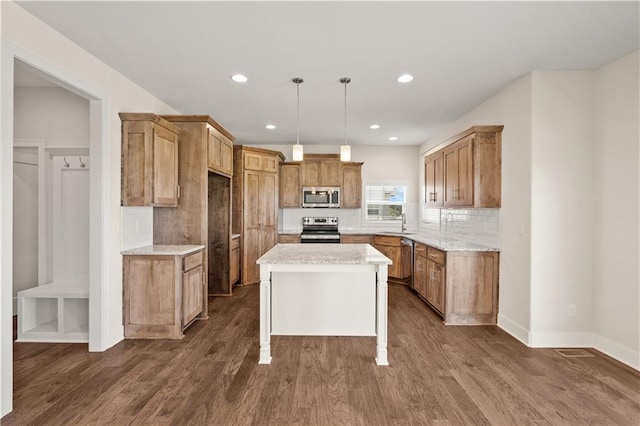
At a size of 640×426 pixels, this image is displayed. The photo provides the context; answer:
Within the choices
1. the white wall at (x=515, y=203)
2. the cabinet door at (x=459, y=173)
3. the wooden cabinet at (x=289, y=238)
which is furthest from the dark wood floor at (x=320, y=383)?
the wooden cabinet at (x=289, y=238)

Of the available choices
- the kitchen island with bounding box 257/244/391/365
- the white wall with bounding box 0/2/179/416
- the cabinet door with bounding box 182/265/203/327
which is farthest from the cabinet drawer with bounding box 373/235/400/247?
the white wall with bounding box 0/2/179/416

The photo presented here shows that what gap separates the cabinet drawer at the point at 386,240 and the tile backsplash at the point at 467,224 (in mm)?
740

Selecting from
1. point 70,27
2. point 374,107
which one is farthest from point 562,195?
point 70,27

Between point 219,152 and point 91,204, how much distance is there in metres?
1.73

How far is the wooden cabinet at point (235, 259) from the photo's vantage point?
539 cm

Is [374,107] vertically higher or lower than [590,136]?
higher

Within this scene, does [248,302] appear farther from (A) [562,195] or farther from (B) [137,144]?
(A) [562,195]

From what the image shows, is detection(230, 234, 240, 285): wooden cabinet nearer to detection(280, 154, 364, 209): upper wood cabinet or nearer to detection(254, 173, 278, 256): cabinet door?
detection(254, 173, 278, 256): cabinet door

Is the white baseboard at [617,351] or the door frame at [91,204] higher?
the door frame at [91,204]

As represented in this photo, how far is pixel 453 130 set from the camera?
5.36 meters

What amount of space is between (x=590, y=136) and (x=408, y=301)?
2983 mm

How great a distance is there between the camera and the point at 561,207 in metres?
3.42

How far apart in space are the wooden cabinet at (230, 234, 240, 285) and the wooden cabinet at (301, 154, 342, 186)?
1830 millimetres

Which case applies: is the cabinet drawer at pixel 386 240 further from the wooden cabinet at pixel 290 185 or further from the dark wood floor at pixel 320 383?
the dark wood floor at pixel 320 383
